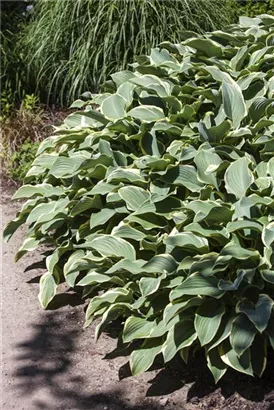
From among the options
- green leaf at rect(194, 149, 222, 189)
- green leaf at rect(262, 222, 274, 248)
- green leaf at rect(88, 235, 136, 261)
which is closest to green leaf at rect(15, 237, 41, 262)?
green leaf at rect(88, 235, 136, 261)

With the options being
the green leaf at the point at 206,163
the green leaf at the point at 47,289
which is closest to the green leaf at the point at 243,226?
the green leaf at the point at 206,163

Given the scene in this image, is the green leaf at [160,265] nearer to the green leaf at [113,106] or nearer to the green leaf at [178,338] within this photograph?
the green leaf at [178,338]

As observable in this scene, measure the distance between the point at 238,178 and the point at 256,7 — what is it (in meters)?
4.63

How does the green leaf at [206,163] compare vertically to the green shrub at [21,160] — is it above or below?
above

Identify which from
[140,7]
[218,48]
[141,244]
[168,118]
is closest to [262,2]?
[140,7]

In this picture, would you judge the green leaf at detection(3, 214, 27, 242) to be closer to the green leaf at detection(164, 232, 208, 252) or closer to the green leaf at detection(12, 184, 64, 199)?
the green leaf at detection(12, 184, 64, 199)

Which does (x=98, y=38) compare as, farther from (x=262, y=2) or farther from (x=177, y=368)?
(x=177, y=368)

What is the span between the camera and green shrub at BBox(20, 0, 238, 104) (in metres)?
7.01

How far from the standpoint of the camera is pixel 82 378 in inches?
161

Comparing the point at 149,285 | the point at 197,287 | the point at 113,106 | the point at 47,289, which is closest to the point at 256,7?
the point at 113,106

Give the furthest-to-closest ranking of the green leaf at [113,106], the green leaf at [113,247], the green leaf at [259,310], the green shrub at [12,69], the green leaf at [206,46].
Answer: the green shrub at [12,69] → the green leaf at [206,46] → the green leaf at [113,106] → the green leaf at [113,247] → the green leaf at [259,310]

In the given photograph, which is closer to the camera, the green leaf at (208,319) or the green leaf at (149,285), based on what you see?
the green leaf at (208,319)

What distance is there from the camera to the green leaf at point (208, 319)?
3.66 metres

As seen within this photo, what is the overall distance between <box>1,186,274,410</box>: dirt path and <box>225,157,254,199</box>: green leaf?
2.86ft
